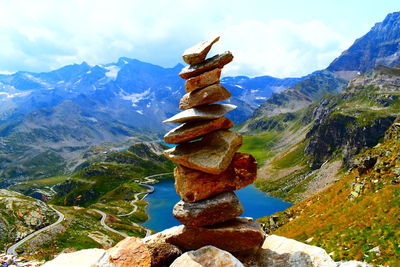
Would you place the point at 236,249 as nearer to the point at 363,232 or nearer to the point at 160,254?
the point at 160,254

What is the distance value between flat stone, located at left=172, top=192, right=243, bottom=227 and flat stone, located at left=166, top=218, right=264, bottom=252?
1.90 ft

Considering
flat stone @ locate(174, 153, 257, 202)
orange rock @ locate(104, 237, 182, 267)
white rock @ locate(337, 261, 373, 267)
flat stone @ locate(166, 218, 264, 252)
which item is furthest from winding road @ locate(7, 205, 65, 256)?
white rock @ locate(337, 261, 373, 267)

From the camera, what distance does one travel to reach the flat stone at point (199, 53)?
23.7 meters

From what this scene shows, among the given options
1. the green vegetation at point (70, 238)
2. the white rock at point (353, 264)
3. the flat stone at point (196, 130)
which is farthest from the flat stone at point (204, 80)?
the green vegetation at point (70, 238)

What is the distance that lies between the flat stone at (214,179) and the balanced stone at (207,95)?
529 centimetres

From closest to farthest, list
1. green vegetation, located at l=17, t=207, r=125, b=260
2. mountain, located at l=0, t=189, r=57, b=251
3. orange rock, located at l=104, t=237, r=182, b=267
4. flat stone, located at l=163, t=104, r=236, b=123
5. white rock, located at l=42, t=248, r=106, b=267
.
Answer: white rock, located at l=42, t=248, r=106, b=267 → orange rock, located at l=104, t=237, r=182, b=267 → flat stone, located at l=163, t=104, r=236, b=123 → green vegetation, located at l=17, t=207, r=125, b=260 → mountain, located at l=0, t=189, r=57, b=251

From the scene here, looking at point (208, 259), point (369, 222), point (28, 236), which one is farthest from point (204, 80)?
point (28, 236)

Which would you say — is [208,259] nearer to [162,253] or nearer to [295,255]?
[162,253]

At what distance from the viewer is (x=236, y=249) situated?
21.1m

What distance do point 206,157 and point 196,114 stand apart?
3.81 metres

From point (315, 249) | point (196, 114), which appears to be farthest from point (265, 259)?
point (196, 114)

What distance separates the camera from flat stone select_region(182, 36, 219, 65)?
932 inches

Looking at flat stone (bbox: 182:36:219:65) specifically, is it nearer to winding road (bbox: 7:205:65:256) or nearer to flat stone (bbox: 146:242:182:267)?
flat stone (bbox: 146:242:182:267)

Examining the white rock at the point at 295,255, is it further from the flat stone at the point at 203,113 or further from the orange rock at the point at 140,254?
the flat stone at the point at 203,113
